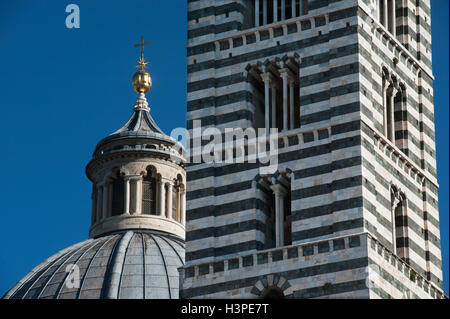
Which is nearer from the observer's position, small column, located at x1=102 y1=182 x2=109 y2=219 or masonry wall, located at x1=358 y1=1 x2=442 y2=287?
masonry wall, located at x1=358 y1=1 x2=442 y2=287

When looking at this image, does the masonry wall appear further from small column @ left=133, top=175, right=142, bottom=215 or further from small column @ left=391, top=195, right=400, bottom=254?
small column @ left=133, top=175, right=142, bottom=215

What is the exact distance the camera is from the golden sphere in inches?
2820

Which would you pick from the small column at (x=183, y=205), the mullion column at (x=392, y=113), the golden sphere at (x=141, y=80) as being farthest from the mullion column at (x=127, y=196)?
the mullion column at (x=392, y=113)

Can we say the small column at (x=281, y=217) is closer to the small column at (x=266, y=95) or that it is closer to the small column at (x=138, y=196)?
the small column at (x=266, y=95)

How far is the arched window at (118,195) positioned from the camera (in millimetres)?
69250

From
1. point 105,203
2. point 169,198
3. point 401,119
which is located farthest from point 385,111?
point 105,203

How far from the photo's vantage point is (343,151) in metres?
45.2

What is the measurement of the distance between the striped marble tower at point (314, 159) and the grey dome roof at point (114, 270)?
16.6 meters

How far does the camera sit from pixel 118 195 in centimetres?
6950

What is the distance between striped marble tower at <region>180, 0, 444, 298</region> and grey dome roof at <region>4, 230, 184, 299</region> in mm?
16609

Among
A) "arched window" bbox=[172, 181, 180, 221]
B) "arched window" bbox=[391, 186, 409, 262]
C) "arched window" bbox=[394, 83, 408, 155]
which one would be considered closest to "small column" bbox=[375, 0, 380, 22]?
"arched window" bbox=[394, 83, 408, 155]

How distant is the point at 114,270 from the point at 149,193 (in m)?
6.30
